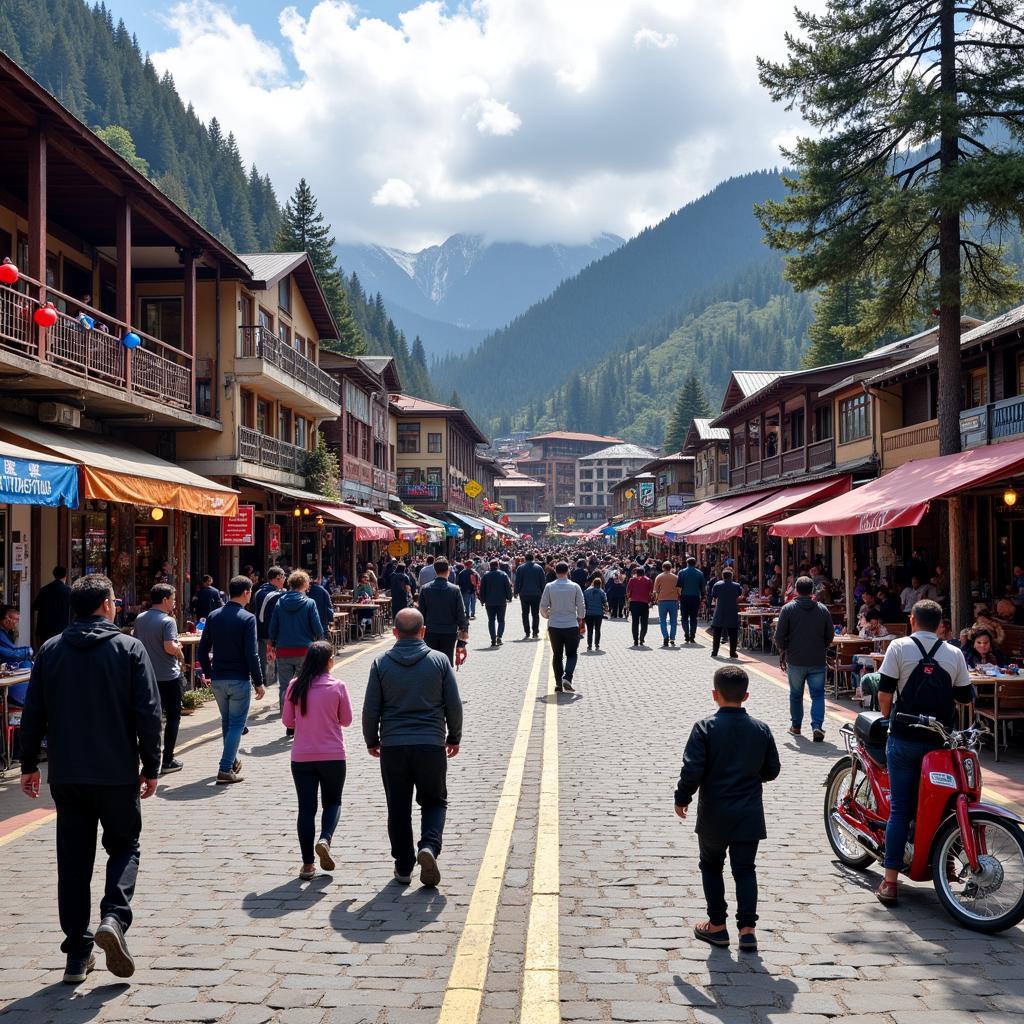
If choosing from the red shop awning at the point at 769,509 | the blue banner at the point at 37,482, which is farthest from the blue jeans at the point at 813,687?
the red shop awning at the point at 769,509

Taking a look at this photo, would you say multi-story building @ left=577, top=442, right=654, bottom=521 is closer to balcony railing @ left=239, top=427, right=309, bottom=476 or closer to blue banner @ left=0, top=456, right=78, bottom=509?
balcony railing @ left=239, top=427, right=309, bottom=476

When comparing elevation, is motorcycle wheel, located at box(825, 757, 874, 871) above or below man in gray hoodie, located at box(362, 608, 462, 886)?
below

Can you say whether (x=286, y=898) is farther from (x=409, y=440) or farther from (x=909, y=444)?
(x=409, y=440)

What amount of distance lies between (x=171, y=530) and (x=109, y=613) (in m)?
17.5

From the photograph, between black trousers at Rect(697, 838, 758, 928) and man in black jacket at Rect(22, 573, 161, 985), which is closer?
man in black jacket at Rect(22, 573, 161, 985)

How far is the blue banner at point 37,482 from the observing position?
937 centimetres

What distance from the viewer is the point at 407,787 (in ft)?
18.8

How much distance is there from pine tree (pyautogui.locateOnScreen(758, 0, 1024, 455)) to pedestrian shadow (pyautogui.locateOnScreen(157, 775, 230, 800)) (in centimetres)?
1424

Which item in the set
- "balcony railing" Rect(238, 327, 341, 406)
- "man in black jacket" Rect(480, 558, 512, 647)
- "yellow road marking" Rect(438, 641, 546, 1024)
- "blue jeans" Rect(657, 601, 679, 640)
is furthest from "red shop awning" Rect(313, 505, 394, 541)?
"yellow road marking" Rect(438, 641, 546, 1024)

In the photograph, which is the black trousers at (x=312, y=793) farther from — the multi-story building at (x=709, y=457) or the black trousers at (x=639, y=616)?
the multi-story building at (x=709, y=457)

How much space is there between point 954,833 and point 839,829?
47.0 inches

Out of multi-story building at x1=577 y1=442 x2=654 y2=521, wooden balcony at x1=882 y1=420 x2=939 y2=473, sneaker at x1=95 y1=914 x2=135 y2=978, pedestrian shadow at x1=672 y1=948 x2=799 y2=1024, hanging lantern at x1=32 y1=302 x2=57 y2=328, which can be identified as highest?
multi-story building at x1=577 y1=442 x2=654 y2=521

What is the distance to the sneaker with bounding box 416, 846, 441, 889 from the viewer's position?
552cm

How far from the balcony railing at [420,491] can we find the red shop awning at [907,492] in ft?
129
